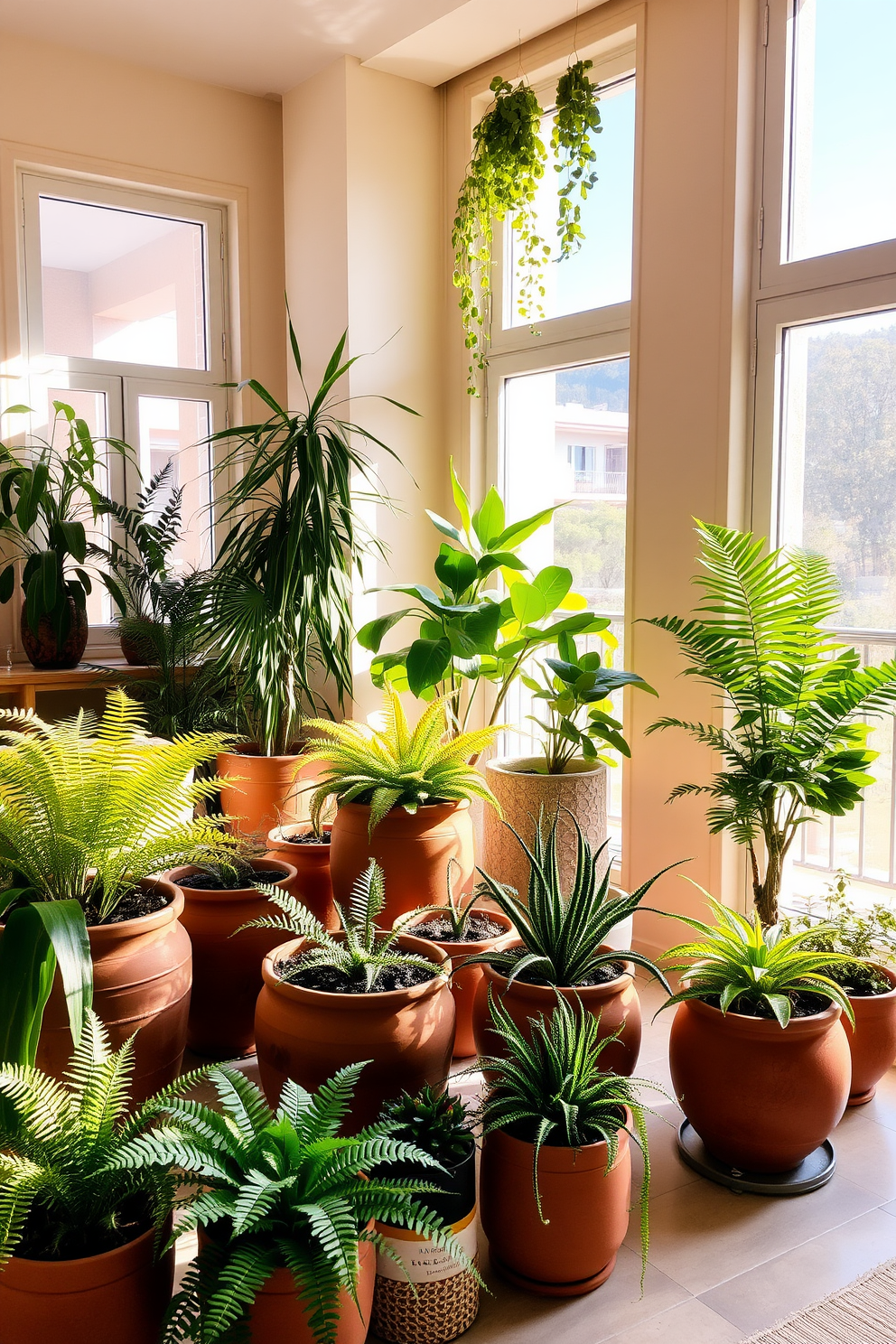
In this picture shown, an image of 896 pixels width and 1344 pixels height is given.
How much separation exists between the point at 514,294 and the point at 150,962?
2.86 meters

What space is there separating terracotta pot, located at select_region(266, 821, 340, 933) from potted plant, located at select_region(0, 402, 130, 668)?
1.18 meters

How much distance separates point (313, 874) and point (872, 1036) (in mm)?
1490

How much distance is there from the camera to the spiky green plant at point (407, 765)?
2.67 meters

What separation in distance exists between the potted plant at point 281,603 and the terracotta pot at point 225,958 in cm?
82

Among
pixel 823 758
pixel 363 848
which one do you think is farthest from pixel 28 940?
pixel 823 758

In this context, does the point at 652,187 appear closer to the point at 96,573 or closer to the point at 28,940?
the point at 96,573

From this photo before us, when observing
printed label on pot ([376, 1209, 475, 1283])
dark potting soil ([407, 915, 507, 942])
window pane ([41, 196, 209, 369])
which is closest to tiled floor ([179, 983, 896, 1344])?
printed label on pot ([376, 1209, 475, 1283])

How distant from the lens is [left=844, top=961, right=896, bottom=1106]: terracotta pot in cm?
235

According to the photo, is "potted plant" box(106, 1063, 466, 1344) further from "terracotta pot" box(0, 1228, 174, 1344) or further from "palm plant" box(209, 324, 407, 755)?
"palm plant" box(209, 324, 407, 755)

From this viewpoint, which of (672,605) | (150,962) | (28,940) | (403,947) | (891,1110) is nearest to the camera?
(28,940)

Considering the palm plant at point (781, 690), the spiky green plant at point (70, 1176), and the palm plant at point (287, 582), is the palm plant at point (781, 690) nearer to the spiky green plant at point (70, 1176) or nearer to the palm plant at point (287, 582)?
the palm plant at point (287, 582)

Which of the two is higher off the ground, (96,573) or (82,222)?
(82,222)

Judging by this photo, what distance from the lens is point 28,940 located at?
1.75m

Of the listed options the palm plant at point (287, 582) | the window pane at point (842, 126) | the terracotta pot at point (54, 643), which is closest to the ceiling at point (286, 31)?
the window pane at point (842, 126)
